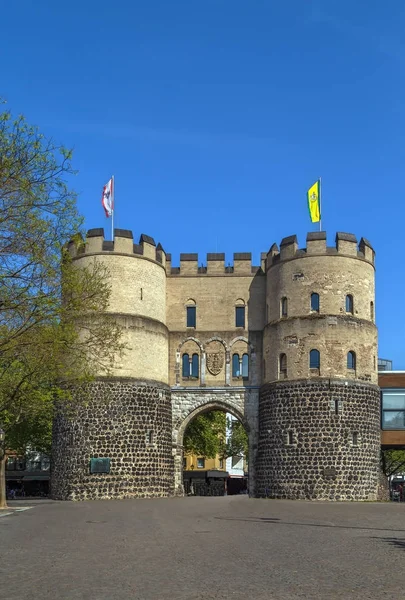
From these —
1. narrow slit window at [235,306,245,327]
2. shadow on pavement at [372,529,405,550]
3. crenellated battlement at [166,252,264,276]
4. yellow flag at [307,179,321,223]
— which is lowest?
shadow on pavement at [372,529,405,550]

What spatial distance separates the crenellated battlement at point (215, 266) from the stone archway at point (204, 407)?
21.4 ft

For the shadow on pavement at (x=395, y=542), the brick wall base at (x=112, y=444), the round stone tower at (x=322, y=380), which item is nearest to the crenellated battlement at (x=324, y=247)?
the round stone tower at (x=322, y=380)

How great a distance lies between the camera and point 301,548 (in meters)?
16.8

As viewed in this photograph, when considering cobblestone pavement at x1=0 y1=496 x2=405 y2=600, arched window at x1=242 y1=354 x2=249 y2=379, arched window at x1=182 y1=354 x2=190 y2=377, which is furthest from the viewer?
arched window at x1=182 y1=354 x2=190 y2=377

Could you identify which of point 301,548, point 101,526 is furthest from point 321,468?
point 301,548

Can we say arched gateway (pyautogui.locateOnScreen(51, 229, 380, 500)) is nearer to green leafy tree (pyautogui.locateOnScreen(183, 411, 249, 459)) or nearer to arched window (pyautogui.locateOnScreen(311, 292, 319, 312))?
arched window (pyautogui.locateOnScreen(311, 292, 319, 312))

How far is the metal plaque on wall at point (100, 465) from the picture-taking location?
145ft

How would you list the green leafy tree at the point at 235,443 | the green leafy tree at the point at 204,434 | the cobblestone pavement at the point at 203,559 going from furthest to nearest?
the green leafy tree at the point at 235,443, the green leafy tree at the point at 204,434, the cobblestone pavement at the point at 203,559

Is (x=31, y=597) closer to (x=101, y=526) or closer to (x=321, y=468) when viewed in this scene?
(x=101, y=526)

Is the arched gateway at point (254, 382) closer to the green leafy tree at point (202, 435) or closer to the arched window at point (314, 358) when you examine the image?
the arched window at point (314, 358)

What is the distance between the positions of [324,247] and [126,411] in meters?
12.9

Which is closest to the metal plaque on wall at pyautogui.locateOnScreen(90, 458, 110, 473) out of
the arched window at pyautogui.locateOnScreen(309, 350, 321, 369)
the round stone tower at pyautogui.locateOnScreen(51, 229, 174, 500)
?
the round stone tower at pyautogui.locateOnScreen(51, 229, 174, 500)

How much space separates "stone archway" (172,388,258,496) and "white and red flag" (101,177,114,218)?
1032 cm

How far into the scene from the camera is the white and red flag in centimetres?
4869
